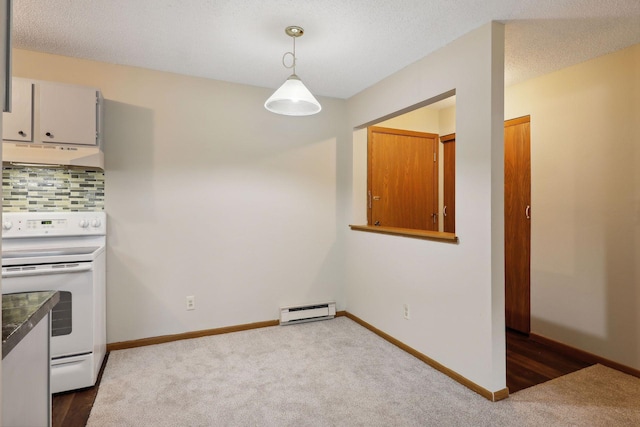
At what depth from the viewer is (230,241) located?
3486 mm

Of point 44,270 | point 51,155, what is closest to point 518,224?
point 44,270

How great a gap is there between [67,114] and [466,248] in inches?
117

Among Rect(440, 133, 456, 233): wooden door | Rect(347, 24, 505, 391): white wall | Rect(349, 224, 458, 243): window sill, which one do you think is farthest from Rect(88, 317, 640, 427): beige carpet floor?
Rect(440, 133, 456, 233): wooden door

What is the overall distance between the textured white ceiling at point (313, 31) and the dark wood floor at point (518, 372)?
2.38 meters

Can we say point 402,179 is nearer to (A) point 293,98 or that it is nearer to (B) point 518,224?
(B) point 518,224

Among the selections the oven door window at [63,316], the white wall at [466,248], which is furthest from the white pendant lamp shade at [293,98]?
the oven door window at [63,316]

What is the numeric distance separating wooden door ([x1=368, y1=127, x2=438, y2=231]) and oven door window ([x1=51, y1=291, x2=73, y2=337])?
9.09 feet

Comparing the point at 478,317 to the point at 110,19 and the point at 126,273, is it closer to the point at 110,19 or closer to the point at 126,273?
the point at 126,273

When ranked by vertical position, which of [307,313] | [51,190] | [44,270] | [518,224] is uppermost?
[51,190]

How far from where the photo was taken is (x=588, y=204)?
115 inches

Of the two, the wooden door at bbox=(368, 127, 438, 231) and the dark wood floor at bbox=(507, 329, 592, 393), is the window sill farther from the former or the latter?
the dark wood floor at bbox=(507, 329, 592, 393)

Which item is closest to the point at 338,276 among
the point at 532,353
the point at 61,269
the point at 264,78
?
the point at 532,353

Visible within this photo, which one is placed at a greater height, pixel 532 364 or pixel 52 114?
pixel 52 114

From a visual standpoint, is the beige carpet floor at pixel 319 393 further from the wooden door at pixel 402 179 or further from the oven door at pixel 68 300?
the wooden door at pixel 402 179
